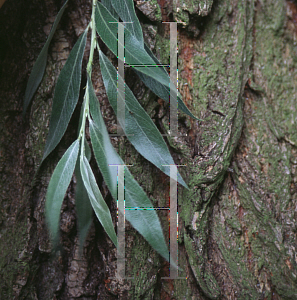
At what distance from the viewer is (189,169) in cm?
72

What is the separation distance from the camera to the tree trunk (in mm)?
708

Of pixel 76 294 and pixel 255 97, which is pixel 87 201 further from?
pixel 255 97

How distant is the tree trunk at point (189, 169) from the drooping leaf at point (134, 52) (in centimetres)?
6

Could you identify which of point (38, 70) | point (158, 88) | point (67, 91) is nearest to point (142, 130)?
point (158, 88)

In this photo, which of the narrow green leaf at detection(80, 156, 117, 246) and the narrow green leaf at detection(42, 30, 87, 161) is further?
the narrow green leaf at detection(42, 30, 87, 161)

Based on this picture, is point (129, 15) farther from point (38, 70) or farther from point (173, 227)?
point (173, 227)

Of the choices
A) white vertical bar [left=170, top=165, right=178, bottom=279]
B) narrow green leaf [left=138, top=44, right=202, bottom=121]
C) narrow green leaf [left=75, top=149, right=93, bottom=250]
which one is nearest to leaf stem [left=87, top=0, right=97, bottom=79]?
narrow green leaf [left=138, top=44, right=202, bottom=121]

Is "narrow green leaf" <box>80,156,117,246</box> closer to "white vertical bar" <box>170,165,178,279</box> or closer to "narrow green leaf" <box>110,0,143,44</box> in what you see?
"white vertical bar" <box>170,165,178,279</box>

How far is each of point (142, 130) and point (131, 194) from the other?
173 millimetres

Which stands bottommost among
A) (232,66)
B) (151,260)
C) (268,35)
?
(151,260)

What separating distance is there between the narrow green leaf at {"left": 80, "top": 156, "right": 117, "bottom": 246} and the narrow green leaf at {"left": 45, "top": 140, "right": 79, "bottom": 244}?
0.04 meters

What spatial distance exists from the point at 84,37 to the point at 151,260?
0.67m

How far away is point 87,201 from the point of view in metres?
0.70

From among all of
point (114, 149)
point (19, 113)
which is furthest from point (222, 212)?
point (19, 113)
